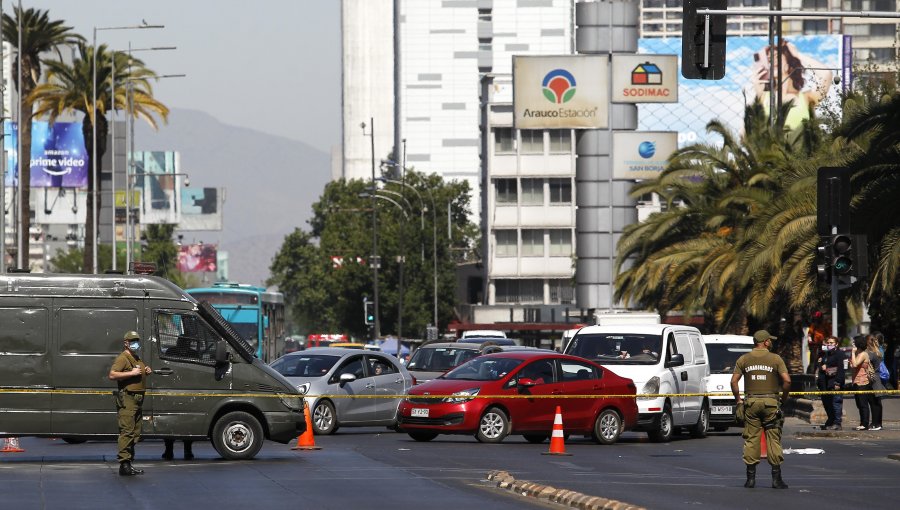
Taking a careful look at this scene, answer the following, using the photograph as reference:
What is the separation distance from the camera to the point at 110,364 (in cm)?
2064

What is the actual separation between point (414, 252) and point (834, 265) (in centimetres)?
7288

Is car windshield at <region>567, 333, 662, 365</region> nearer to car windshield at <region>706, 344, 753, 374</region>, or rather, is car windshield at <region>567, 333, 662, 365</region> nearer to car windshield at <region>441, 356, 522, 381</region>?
car windshield at <region>441, 356, 522, 381</region>

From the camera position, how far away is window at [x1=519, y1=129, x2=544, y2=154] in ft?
336

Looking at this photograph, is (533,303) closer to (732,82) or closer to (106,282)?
(732,82)

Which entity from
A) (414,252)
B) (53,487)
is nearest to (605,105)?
(414,252)

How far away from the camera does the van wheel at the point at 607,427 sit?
85.1 feet

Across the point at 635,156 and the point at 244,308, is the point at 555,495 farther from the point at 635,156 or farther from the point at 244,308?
the point at 635,156

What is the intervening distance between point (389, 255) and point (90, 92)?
37599mm

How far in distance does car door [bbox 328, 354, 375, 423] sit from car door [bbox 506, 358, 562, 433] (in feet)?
11.2

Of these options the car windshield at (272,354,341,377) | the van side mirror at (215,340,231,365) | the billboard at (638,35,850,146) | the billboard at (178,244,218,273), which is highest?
the billboard at (638,35,850,146)

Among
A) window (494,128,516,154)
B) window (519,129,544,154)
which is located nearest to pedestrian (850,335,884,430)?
window (519,129,544,154)

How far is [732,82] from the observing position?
399 ft

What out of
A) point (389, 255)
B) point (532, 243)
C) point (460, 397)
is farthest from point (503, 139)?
point (460, 397)

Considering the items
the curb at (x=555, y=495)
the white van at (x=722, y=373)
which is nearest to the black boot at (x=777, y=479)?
the curb at (x=555, y=495)
